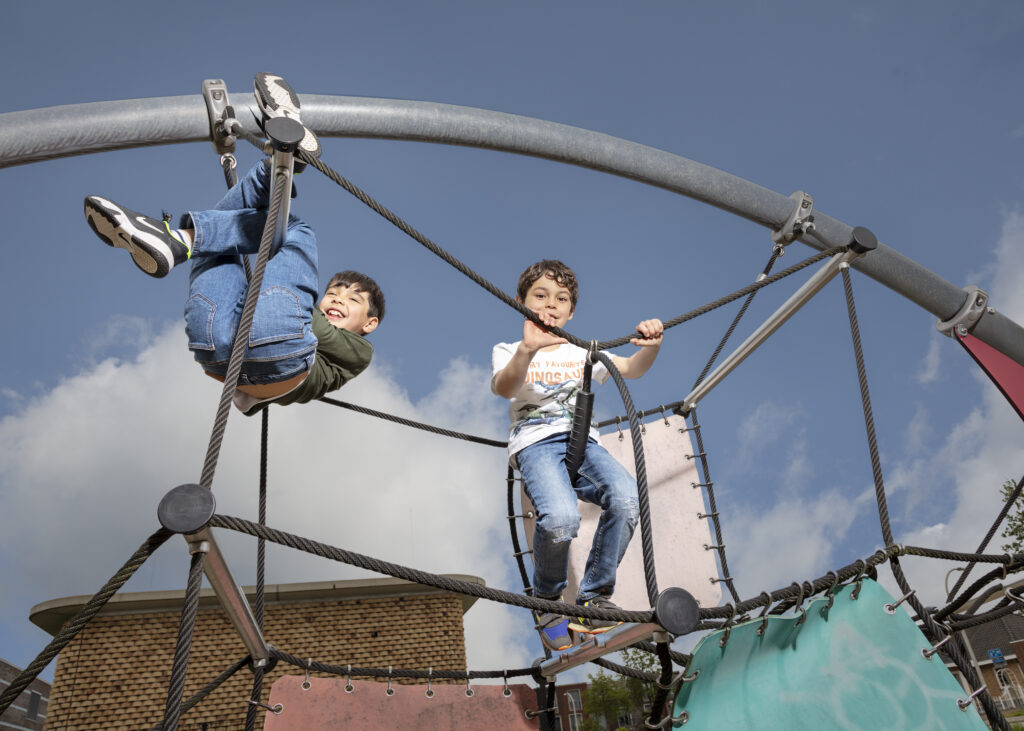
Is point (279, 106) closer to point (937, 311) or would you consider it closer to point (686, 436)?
point (686, 436)

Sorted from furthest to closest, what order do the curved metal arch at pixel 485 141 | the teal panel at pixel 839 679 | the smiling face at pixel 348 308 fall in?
1. the smiling face at pixel 348 308
2. the curved metal arch at pixel 485 141
3. the teal panel at pixel 839 679

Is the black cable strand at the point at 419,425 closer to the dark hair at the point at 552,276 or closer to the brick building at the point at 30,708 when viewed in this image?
the dark hair at the point at 552,276

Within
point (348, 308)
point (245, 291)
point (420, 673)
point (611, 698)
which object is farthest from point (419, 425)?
point (611, 698)

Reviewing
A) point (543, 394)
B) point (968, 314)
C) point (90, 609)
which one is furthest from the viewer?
point (968, 314)

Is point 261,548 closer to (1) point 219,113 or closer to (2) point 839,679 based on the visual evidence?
(1) point 219,113

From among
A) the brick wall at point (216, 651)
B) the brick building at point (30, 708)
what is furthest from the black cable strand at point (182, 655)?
the brick building at point (30, 708)

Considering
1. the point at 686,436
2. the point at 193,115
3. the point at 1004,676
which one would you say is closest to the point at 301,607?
the point at 686,436

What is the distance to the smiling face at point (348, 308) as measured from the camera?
9.07 ft

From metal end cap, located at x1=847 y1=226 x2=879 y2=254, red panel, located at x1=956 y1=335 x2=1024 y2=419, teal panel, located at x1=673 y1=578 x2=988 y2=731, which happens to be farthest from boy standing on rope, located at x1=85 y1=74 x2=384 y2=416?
red panel, located at x1=956 y1=335 x2=1024 y2=419

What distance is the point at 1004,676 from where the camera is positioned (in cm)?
2534

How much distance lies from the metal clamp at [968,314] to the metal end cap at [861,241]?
1.30 metres

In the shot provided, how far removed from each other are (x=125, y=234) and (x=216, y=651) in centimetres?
803

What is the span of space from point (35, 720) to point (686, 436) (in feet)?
74.9

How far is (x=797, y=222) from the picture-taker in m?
3.19
